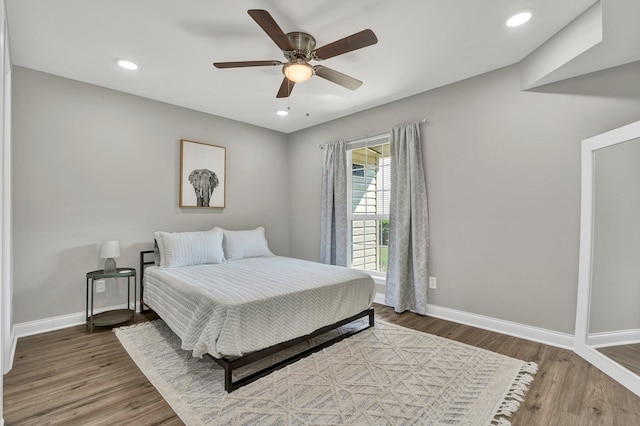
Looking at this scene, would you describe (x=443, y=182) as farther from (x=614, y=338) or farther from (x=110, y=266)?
(x=110, y=266)

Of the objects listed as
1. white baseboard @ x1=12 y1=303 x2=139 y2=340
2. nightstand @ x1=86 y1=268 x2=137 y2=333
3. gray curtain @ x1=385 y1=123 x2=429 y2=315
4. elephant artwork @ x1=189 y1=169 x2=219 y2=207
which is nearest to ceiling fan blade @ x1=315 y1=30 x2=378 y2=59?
gray curtain @ x1=385 y1=123 x2=429 y2=315

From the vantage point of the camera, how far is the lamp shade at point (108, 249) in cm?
312

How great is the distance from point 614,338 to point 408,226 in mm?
1921

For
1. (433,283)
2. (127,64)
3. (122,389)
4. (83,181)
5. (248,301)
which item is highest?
(127,64)

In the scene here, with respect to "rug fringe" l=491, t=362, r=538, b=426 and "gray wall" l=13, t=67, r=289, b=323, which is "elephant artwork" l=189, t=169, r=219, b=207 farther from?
"rug fringe" l=491, t=362, r=538, b=426

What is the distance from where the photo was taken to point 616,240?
2303mm

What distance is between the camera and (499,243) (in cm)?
298

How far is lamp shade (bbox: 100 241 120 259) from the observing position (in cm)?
Result: 312

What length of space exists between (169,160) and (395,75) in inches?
115

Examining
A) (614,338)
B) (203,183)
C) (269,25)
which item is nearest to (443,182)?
(614,338)

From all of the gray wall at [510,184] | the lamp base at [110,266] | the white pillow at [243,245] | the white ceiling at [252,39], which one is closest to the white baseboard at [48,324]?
the lamp base at [110,266]

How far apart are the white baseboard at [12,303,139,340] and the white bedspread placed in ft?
2.21

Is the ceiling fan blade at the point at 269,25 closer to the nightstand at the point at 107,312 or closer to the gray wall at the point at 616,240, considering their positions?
the gray wall at the point at 616,240

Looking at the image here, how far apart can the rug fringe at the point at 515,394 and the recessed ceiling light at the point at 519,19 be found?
259 centimetres
